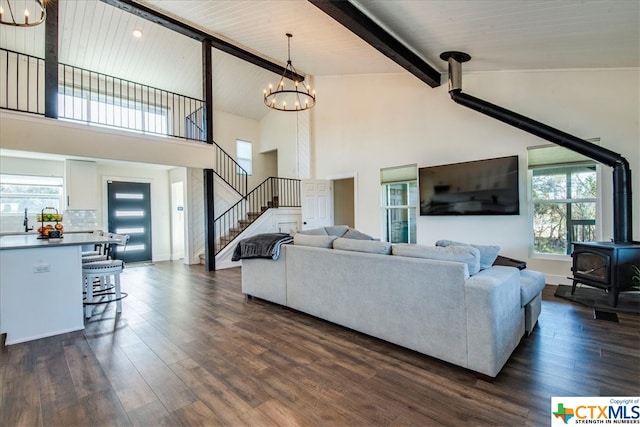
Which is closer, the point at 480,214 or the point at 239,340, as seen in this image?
the point at 239,340

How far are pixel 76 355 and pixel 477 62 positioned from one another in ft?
20.7

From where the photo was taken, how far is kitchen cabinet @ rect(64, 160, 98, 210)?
6.19 metres

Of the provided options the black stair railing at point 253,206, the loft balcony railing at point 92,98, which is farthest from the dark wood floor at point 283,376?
the black stair railing at point 253,206

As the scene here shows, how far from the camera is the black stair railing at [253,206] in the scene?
752 cm

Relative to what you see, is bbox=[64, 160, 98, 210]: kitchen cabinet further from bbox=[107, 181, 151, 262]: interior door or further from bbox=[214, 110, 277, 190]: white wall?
bbox=[214, 110, 277, 190]: white wall

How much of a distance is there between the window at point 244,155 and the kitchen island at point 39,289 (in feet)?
20.7

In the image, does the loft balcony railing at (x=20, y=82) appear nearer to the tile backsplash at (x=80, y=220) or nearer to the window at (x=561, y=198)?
the tile backsplash at (x=80, y=220)

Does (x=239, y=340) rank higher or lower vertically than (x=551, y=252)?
lower

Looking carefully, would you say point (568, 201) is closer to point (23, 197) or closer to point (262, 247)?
point (262, 247)

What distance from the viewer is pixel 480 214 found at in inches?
204

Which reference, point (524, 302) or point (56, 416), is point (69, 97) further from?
point (524, 302)

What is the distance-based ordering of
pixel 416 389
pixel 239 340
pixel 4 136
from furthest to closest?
pixel 4 136, pixel 239 340, pixel 416 389

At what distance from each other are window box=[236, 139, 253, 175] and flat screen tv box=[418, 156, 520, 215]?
18.3 ft

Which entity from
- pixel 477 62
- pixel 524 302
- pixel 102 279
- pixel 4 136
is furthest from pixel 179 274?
pixel 477 62
